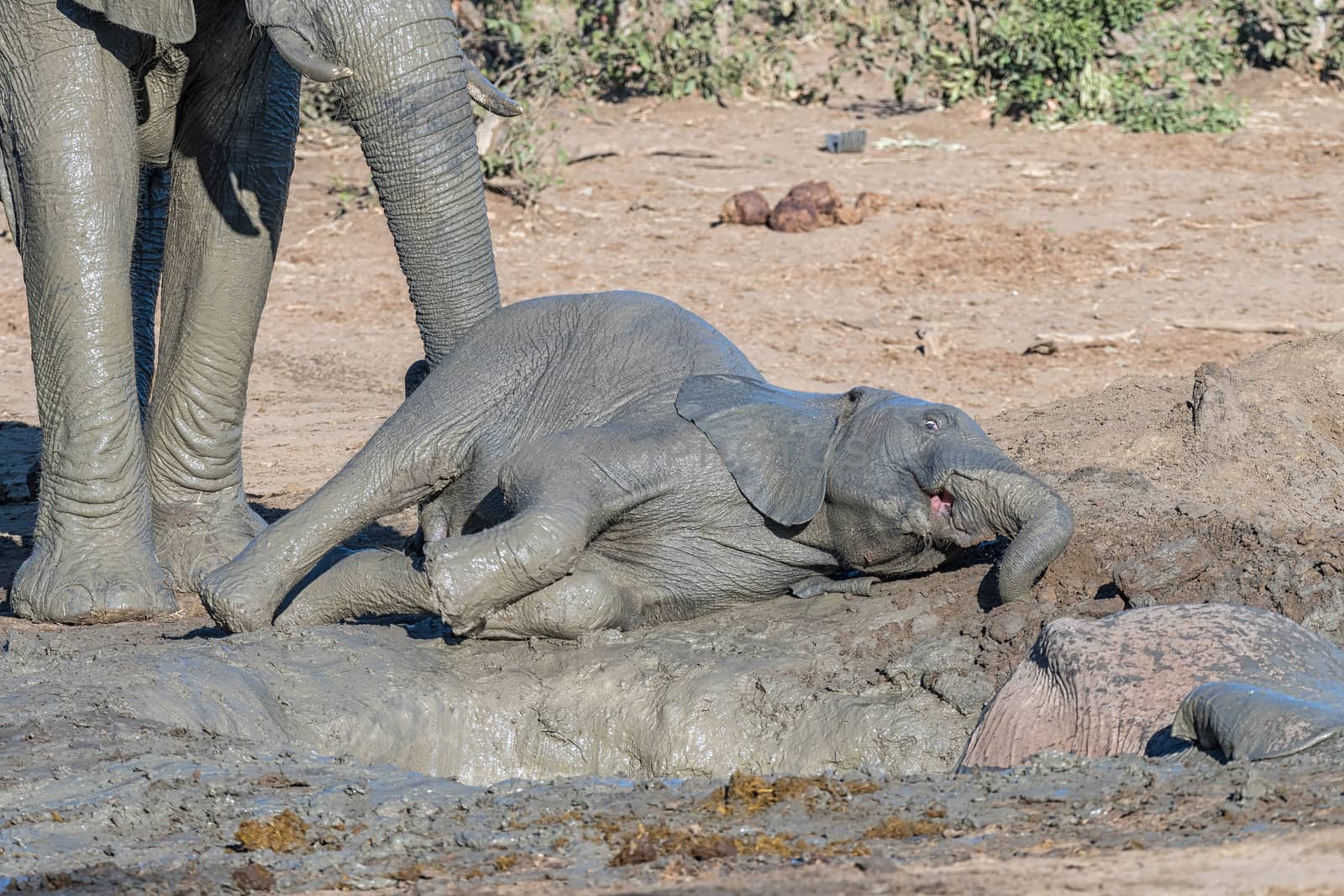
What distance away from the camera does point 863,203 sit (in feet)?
40.0

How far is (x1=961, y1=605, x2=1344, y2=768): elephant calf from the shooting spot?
13.8 feet

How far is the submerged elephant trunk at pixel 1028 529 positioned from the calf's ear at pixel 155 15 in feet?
9.38

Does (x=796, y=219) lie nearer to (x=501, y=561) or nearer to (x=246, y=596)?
(x=246, y=596)

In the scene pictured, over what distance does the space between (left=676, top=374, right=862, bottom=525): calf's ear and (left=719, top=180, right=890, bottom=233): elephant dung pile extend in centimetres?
668

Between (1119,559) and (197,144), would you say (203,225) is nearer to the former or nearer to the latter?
(197,144)

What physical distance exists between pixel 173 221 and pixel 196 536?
3.65 ft

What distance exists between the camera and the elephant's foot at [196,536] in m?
6.66

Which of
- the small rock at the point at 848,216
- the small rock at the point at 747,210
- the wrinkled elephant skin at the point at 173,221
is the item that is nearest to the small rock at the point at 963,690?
the wrinkled elephant skin at the point at 173,221

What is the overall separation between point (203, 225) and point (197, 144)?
0.29 meters

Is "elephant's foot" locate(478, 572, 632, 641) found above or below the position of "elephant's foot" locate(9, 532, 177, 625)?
above

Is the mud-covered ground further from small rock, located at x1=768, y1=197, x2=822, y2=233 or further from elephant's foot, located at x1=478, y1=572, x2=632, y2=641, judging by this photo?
small rock, located at x1=768, y1=197, x2=822, y2=233

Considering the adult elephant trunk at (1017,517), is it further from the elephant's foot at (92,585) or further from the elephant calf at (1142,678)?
the elephant's foot at (92,585)

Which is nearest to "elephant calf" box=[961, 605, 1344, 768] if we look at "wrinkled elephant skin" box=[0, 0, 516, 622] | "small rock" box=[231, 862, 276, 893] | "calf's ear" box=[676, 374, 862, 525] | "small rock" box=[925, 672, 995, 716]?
"small rock" box=[925, 672, 995, 716]

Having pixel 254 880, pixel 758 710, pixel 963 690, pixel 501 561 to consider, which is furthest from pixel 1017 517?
pixel 254 880
